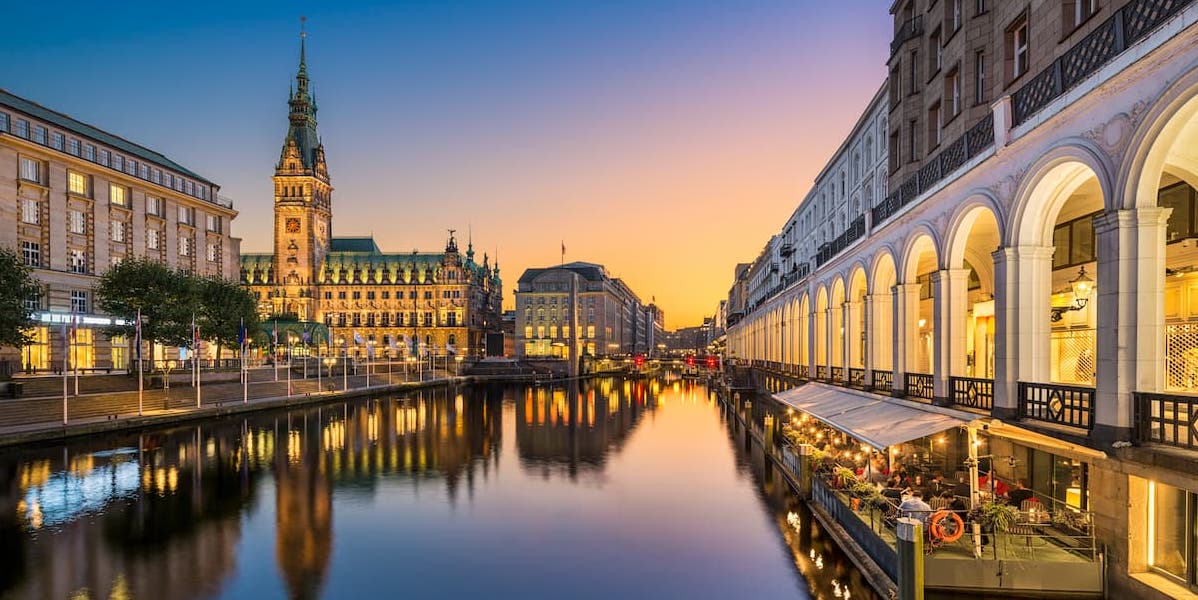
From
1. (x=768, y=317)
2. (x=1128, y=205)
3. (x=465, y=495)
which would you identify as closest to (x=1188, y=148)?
(x=1128, y=205)

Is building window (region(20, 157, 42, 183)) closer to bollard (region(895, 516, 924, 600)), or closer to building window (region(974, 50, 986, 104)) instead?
building window (region(974, 50, 986, 104))

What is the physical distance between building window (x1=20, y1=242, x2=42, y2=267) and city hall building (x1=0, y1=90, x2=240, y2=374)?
98 mm

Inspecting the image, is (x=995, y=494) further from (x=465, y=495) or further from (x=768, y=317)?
(x=768, y=317)

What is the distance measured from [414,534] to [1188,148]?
959 inches

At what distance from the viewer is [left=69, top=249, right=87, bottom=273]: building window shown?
73.1 metres

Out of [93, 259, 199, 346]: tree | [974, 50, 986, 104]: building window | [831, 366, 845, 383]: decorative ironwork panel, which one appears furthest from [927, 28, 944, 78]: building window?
[93, 259, 199, 346]: tree

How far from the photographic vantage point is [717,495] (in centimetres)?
3127

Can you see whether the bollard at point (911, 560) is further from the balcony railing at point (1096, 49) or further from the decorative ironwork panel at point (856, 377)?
the decorative ironwork panel at point (856, 377)

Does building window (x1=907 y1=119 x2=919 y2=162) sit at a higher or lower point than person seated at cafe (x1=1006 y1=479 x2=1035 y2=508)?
higher

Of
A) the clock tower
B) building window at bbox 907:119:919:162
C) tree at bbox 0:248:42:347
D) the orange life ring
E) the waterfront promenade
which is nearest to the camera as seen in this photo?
the orange life ring

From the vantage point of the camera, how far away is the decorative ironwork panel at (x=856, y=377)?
33062 millimetres

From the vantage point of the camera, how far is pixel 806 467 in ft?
91.1

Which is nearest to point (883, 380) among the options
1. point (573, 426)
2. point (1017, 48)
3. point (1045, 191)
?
point (1017, 48)

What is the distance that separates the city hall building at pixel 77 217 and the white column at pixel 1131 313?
70.0 m
